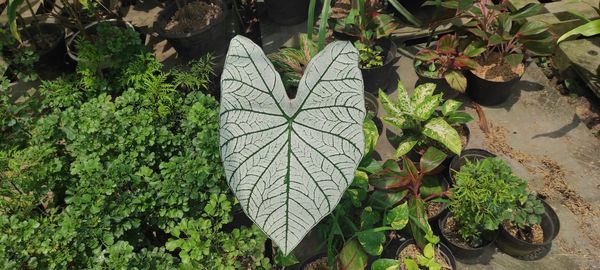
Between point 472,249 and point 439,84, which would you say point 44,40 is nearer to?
point 439,84

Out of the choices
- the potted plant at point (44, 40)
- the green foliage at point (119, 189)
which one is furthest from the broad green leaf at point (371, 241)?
the potted plant at point (44, 40)

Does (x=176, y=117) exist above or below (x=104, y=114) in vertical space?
below

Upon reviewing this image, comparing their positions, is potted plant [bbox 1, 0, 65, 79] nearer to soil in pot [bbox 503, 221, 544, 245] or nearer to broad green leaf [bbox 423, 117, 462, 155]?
broad green leaf [bbox 423, 117, 462, 155]

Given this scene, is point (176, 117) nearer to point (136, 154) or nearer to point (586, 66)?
point (136, 154)

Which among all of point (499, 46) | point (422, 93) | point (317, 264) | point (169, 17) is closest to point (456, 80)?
point (422, 93)

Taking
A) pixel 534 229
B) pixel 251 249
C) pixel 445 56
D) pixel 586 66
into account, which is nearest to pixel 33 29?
pixel 251 249
